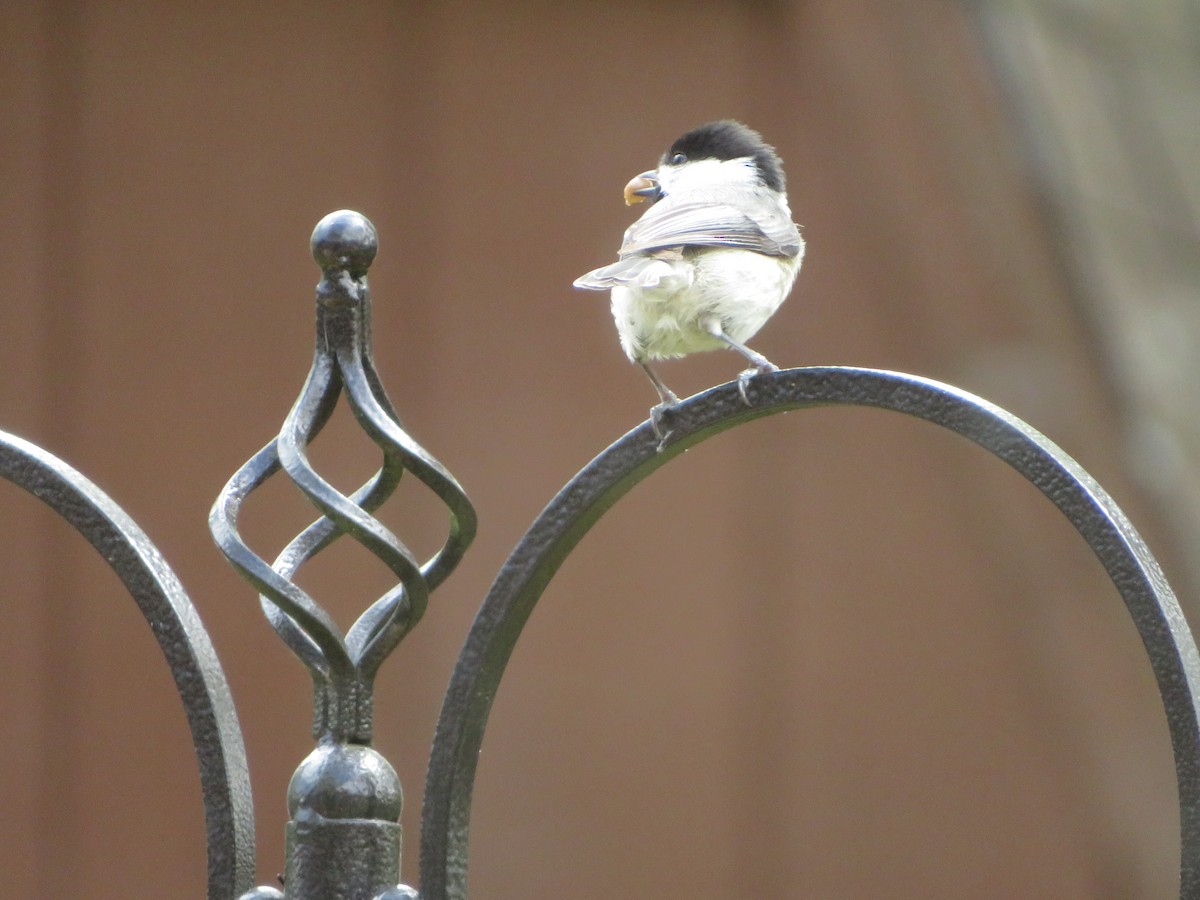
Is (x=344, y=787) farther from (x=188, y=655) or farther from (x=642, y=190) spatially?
(x=642, y=190)

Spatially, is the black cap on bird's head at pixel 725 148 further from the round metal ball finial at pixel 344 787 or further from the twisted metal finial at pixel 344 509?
the round metal ball finial at pixel 344 787

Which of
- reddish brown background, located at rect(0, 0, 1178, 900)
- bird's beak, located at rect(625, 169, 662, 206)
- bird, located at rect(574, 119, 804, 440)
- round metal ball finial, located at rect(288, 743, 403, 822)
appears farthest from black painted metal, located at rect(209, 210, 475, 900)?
reddish brown background, located at rect(0, 0, 1178, 900)

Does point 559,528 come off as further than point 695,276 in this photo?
No

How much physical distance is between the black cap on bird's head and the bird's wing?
215mm

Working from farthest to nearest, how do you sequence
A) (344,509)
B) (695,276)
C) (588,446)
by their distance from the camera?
(588,446)
(695,276)
(344,509)

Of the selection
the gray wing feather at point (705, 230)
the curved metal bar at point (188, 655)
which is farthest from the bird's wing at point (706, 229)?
the curved metal bar at point (188, 655)

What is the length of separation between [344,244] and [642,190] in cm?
107

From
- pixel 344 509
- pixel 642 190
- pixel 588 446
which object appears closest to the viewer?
pixel 344 509

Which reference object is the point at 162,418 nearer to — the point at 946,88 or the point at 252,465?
the point at 946,88

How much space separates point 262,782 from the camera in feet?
9.28

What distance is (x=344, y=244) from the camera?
1082 mm

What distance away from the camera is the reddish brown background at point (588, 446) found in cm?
288

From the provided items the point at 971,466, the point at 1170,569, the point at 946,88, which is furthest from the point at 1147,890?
the point at 946,88

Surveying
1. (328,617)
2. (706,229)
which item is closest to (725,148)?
(706,229)
